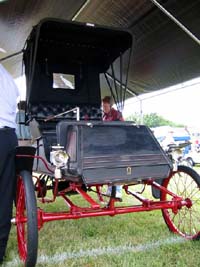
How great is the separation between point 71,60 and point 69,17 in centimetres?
123

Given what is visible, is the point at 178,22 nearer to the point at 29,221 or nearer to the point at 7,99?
the point at 7,99

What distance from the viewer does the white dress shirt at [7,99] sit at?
2.81m

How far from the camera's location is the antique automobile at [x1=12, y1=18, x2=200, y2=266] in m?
2.75

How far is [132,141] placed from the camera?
3146mm

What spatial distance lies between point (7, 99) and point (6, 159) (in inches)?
19.9

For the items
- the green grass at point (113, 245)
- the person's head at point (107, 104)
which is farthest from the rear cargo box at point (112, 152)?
the person's head at point (107, 104)

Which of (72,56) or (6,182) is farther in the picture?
(72,56)

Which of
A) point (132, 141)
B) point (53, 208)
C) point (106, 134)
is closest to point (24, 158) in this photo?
point (106, 134)

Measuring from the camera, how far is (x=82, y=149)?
286 cm

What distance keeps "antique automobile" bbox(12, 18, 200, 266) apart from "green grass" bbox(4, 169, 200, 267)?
9.4 inches

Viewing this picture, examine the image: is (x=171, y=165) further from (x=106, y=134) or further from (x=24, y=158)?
(x=24, y=158)

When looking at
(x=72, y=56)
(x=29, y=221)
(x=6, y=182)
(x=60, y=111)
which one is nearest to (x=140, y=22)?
(x=72, y=56)

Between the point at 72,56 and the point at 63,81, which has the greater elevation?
the point at 72,56

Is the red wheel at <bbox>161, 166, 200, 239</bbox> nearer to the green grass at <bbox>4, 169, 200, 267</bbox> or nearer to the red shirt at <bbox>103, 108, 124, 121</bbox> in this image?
the green grass at <bbox>4, 169, 200, 267</bbox>
